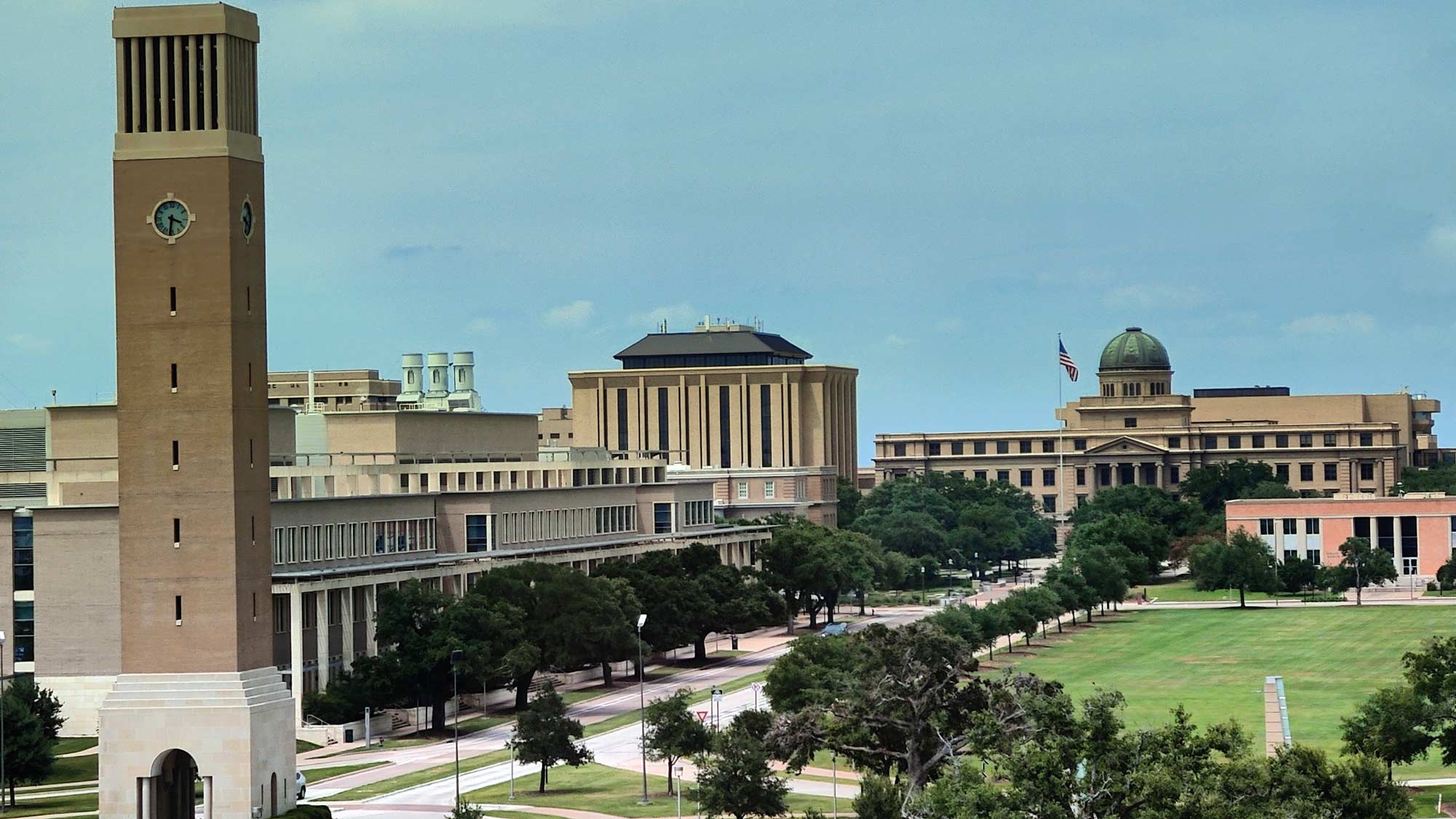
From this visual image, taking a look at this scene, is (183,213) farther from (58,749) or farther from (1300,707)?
(1300,707)

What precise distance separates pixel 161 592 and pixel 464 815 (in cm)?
1321

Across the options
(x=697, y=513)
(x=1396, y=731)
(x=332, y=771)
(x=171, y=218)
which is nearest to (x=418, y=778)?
(x=332, y=771)

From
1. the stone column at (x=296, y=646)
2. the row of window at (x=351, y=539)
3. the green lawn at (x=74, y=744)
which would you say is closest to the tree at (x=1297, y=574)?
the row of window at (x=351, y=539)

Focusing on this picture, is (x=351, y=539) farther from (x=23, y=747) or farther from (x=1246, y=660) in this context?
(x=1246, y=660)

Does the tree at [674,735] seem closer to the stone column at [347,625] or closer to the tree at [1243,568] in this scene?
the stone column at [347,625]

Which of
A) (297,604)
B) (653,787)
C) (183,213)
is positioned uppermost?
(183,213)

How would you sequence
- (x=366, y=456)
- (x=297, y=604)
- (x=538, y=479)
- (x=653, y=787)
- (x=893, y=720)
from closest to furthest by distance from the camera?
(x=893, y=720) < (x=653, y=787) < (x=297, y=604) < (x=366, y=456) < (x=538, y=479)

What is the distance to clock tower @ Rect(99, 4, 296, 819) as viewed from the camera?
3187 inches

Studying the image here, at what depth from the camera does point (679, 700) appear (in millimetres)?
98562

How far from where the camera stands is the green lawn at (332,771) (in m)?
101

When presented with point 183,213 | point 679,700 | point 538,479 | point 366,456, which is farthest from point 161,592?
point 538,479

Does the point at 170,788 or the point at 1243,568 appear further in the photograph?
the point at 1243,568

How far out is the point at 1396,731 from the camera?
88812 millimetres

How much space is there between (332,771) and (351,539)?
29.6 m
